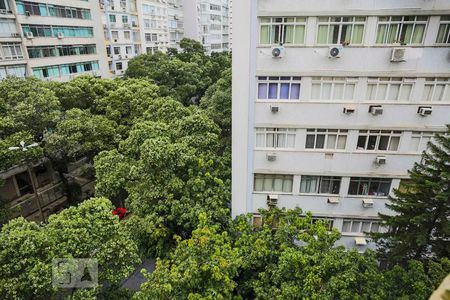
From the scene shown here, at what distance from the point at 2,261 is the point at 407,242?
1213 cm

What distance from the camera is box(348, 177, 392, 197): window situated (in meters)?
13.0

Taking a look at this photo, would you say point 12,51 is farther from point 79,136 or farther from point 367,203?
point 367,203

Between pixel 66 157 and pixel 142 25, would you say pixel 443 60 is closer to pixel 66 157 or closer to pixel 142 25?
pixel 66 157

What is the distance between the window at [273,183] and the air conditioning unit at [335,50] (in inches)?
213

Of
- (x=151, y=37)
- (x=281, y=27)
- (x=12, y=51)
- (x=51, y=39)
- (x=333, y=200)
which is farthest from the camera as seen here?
(x=151, y=37)

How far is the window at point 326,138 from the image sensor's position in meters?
12.2

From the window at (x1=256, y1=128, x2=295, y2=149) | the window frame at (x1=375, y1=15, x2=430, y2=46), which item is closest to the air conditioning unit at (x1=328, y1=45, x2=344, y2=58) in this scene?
the window frame at (x1=375, y1=15, x2=430, y2=46)

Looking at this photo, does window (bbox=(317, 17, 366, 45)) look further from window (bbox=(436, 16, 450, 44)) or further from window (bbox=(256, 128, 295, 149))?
window (bbox=(256, 128, 295, 149))

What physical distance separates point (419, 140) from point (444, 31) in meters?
4.15

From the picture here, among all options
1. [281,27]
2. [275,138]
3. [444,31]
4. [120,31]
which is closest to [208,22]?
[120,31]

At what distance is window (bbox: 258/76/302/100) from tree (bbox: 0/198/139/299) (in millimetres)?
7391

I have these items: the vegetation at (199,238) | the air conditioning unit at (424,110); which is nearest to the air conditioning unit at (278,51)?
the vegetation at (199,238)

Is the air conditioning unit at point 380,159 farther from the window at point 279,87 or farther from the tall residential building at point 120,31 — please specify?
the tall residential building at point 120,31

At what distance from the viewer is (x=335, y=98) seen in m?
11.7
